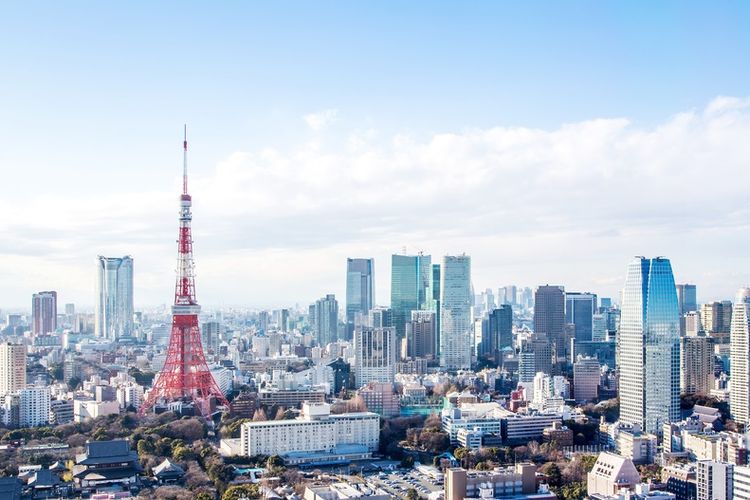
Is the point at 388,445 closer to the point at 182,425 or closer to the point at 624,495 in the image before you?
the point at 182,425

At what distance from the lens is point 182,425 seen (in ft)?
48.1

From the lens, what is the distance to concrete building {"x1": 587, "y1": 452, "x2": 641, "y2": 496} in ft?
32.0

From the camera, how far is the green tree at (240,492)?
10.1 metres

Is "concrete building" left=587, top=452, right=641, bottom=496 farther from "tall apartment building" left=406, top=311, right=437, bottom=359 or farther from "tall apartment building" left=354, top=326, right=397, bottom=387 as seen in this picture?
"tall apartment building" left=406, top=311, right=437, bottom=359

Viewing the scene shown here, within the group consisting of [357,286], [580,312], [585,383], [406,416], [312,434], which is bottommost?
[406,416]

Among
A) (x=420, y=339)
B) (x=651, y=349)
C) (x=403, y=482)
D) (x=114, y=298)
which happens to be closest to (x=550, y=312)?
(x=420, y=339)

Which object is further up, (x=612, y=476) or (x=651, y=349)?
(x=651, y=349)

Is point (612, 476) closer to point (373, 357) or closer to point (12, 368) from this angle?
point (373, 357)

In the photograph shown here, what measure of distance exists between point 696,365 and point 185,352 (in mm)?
11037

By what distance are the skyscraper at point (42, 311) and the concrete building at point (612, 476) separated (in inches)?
1225

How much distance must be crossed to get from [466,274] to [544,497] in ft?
74.4

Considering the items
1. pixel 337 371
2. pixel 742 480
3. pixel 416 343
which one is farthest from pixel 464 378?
pixel 742 480

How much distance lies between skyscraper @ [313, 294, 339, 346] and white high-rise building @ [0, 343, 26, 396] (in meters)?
17.1

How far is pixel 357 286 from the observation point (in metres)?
40.3
